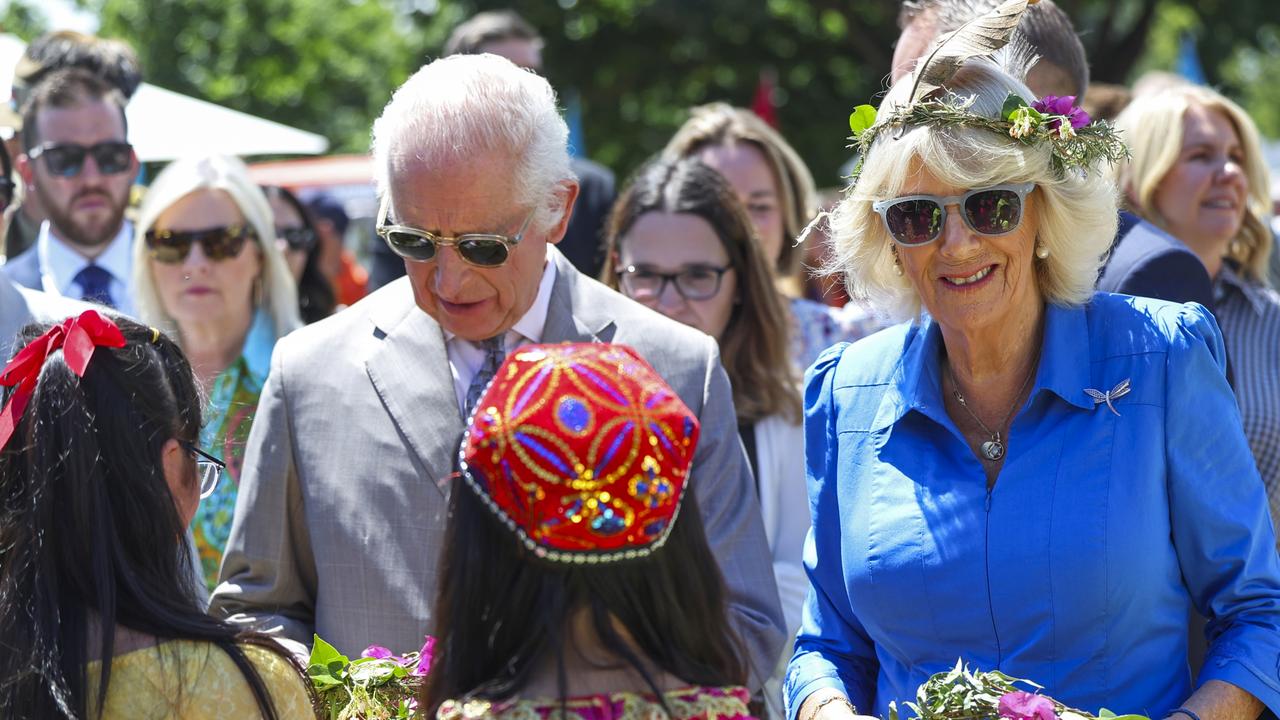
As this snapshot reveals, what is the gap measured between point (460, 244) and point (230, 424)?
77.6 inches

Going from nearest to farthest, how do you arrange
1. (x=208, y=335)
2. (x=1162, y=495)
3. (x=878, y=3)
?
(x=1162, y=495), (x=208, y=335), (x=878, y=3)

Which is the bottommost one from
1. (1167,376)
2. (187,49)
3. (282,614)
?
(282,614)

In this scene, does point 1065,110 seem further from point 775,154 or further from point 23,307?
point 775,154

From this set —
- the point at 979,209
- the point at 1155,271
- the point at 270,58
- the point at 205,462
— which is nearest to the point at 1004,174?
the point at 979,209

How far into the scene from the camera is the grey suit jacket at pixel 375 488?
10.7 feet

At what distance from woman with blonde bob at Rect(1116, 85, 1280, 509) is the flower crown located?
2020 millimetres

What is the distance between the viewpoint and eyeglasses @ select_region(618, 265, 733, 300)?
192 inches

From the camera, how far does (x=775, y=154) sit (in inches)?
237

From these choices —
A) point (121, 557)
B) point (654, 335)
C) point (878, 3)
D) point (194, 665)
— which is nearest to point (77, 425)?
point (121, 557)

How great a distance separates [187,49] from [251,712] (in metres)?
22.5

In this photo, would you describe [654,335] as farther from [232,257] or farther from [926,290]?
[232,257]

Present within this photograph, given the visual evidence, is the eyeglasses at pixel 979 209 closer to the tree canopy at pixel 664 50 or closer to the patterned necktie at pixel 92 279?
the patterned necktie at pixel 92 279

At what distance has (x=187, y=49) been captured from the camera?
2344 cm

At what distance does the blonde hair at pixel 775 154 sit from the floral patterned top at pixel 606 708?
3766 millimetres
